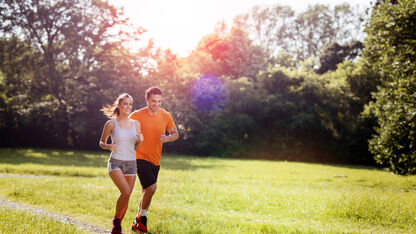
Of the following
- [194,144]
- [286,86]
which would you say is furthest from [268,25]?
[194,144]

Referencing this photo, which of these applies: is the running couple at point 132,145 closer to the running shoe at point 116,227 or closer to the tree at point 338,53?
the running shoe at point 116,227

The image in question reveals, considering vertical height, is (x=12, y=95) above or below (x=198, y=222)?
above

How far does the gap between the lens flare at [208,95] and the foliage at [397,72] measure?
67.1 feet

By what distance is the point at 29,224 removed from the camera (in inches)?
247

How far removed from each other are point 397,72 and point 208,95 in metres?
23.7

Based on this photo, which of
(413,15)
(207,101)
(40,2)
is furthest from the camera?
(207,101)

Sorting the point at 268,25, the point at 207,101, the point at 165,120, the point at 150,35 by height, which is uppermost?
the point at 268,25

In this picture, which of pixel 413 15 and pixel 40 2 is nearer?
pixel 413 15

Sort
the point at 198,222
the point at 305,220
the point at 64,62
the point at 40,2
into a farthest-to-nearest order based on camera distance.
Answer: the point at 64,62
the point at 40,2
the point at 305,220
the point at 198,222

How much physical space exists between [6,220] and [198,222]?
12.3 feet

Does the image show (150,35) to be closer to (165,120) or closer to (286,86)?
(286,86)

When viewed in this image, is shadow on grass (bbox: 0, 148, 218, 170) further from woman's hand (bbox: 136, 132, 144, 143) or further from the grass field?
woman's hand (bbox: 136, 132, 144, 143)

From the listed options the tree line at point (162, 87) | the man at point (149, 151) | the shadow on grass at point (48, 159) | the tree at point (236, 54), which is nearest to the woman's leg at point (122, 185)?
the man at point (149, 151)

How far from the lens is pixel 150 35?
36688mm
